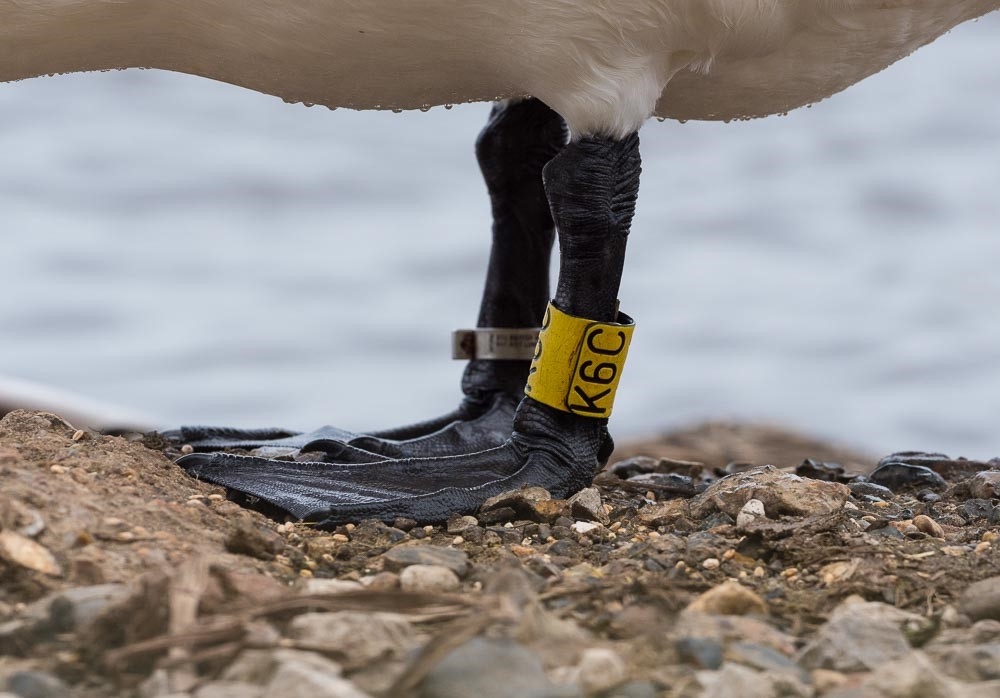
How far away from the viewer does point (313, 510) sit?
7.04 feet

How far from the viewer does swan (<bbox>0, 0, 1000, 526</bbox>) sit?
215 centimetres

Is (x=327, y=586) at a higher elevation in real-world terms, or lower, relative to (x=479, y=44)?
lower

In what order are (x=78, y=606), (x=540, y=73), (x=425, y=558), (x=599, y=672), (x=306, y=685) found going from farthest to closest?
(x=540, y=73) → (x=425, y=558) → (x=78, y=606) → (x=599, y=672) → (x=306, y=685)

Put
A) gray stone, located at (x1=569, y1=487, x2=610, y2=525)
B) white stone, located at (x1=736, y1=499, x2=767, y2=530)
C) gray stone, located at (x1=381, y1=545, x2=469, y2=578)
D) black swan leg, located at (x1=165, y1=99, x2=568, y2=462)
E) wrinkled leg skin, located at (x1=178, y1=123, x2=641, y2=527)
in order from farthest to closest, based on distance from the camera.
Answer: black swan leg, located at (x1=165, y1=99, x2=568, y2=462) → wrinkled leg skin, located at (x1=178, y1=123, x2=641, y2=527) → gray stone, located at (x1=569, y1=487, x2=610, y2=525) → white stone, located at (x1=736, y1=499, x2=767, y2=530) → gray stone, located at (x1=381, y1=545, x2=469, y2=578)

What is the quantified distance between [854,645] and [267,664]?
2.34 feet

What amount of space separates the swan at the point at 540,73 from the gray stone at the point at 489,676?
2.95ft

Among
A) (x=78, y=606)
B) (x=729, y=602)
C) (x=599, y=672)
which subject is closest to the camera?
(x=599, y=672)

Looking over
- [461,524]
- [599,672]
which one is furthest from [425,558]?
[599,672]

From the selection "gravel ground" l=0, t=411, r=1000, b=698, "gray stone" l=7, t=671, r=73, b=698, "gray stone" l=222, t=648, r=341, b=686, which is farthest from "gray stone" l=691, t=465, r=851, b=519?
"gray stone" l=7, t=671, r=73, b=698

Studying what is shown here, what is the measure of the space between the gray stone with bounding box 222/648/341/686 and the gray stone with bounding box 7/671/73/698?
17 centimetres

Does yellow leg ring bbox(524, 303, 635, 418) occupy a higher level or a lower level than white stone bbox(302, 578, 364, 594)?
higher

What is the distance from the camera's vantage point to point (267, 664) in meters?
1.31

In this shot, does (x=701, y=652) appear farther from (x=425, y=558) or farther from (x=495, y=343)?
(x=495, y=343)

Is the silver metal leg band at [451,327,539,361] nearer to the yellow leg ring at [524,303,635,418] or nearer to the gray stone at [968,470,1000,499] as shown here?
the yellow leg ring at [524,303,635,418]
